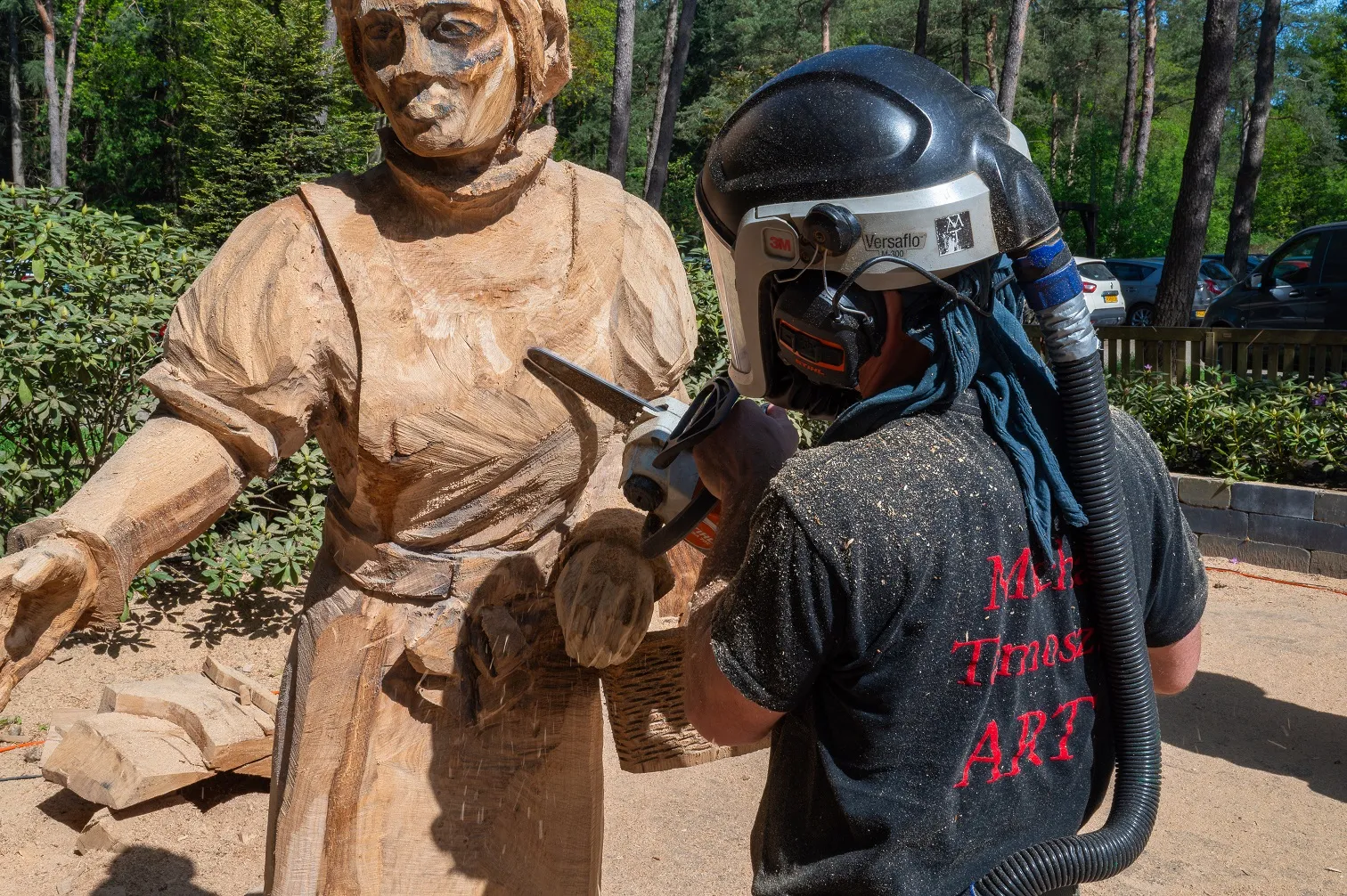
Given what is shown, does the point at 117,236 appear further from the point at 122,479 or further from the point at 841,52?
the point at 841,52

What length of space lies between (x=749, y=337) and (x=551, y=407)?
0.40 meters

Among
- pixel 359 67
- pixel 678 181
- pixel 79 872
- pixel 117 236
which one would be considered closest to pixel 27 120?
pixel 678 181

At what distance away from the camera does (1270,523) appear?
7426 mm

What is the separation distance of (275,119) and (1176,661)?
12480 mm

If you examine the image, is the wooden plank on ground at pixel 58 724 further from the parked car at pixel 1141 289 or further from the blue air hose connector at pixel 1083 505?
the parked car at pixel 1141 289

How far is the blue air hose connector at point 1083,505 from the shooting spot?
136 cm

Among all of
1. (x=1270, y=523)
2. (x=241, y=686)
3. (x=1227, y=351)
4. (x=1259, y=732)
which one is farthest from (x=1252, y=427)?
(x=241, y=686)

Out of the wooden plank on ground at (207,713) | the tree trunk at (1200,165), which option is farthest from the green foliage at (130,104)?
the wooden plank on ground at (207,713)

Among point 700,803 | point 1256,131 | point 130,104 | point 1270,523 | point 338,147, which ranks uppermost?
point 130,104

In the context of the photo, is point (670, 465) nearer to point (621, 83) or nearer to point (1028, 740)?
point (1028, 740)

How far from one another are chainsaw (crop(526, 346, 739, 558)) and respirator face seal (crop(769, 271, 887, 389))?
0.16 m

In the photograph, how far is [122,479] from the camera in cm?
162

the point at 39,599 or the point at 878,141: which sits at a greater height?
the point at 878,141

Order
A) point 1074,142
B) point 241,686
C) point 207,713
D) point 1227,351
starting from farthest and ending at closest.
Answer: point 1074,142 < point 1227,351 < point 241,686 < point 207,713
